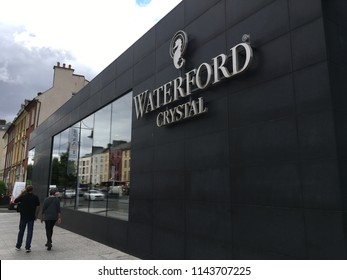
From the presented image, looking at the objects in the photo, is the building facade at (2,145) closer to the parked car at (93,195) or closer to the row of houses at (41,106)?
the row of houses at (41,106)

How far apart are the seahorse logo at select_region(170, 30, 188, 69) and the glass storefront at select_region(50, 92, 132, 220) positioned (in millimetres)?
2701

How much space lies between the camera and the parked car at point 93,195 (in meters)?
11.1

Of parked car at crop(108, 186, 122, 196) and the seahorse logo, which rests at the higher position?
the seahorse logo

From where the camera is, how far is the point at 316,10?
4.44 m

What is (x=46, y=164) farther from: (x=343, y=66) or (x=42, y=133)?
(x=343, y=66)

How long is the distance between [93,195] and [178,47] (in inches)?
264

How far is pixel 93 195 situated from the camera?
38.5ft

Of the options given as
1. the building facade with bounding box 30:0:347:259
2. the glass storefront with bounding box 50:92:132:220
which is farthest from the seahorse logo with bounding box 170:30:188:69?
the glass storefront with bounding box 50:92:132:220

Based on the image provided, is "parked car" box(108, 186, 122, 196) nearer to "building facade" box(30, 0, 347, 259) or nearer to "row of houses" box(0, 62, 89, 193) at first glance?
"building facade" box(30, 0, 347, 259)

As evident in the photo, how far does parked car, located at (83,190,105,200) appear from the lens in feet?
36.3

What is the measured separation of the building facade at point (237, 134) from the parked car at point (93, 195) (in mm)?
1455

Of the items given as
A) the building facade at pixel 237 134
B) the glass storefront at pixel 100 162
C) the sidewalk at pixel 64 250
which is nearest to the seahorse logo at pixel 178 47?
the building facade at pixel 237 134

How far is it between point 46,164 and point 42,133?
2.96 meters

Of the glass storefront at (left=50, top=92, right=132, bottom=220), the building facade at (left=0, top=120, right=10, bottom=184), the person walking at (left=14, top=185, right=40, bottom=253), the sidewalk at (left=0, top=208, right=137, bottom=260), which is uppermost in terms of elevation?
the building facade at (left=0, top=120, right=10, bottom=184)
